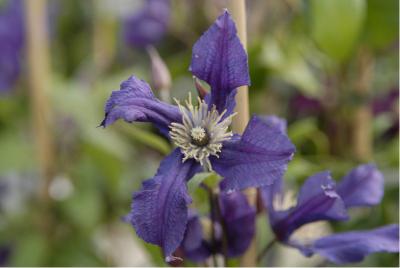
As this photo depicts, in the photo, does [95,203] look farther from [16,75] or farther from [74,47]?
[74,47]

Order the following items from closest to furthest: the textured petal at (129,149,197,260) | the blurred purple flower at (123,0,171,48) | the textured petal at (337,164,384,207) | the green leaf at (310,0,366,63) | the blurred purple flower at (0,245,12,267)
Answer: the textured petal at (129,149,197,260)
the textured petal at (337,164,384,207)
the green leaf at (310,0,366,63)
the blurred purple flower at (0,245,12,267)
the blurred purple flower at (123,0,171,48)

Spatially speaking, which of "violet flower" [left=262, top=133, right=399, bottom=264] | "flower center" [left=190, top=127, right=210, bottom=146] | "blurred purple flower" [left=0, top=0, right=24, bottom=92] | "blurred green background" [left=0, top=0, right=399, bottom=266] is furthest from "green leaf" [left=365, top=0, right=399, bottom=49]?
"blurred purple flower" [left=0, top=0, right=24, bottom=92]

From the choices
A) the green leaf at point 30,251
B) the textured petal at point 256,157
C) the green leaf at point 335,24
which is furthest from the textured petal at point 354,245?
the green leaf at point 30,251

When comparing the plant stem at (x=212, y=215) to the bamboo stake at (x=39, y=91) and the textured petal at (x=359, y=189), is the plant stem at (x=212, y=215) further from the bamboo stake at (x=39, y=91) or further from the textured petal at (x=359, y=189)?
the bamboo stake at (x=39, y=91)

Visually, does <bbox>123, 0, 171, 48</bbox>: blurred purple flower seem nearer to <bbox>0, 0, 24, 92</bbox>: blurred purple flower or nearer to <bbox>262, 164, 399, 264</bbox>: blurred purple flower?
<bbox>0, 0, 24, 92</bbox>: blurred purple flower

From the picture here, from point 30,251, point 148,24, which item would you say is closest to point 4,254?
point 30,251

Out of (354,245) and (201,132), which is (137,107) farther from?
(354,245)

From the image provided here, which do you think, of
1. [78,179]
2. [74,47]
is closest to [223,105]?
[78,179]
